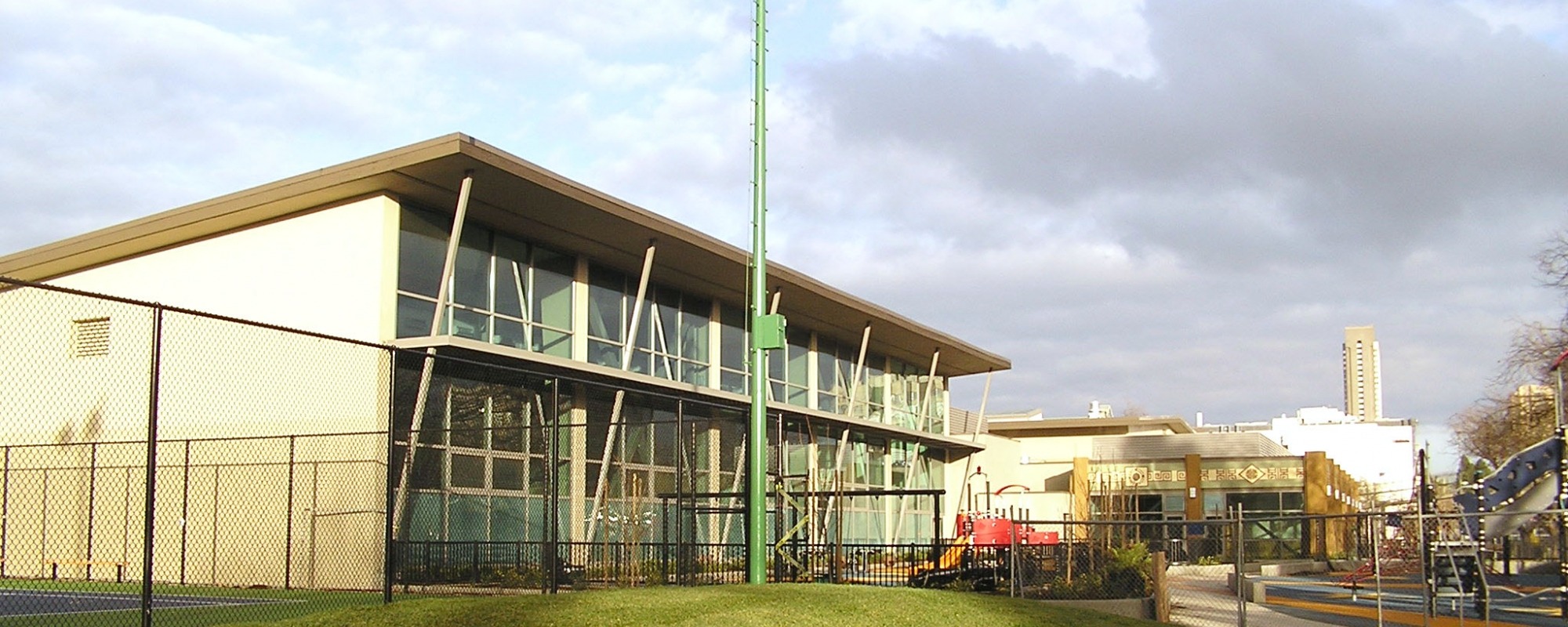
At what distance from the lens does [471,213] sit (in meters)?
28.7

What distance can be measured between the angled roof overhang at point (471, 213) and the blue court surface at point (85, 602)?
801cm

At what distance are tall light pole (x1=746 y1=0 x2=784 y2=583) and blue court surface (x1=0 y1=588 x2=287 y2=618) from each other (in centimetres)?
659

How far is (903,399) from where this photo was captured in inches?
2019

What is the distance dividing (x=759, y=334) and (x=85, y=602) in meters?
10.0

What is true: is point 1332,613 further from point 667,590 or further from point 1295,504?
point 1295,504

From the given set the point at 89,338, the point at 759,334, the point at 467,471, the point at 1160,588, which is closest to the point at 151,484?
the point at 759,334

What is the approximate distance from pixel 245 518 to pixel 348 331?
12.1ft

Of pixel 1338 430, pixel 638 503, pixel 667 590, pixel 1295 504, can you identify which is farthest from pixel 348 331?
pixel 1338 430

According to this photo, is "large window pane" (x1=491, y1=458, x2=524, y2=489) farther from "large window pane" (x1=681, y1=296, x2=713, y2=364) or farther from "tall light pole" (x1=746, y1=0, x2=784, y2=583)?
"tall light pole" (x1=746, y1=0, x2=784, y2=583)

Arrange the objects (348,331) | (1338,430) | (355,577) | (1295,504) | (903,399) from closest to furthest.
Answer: (355,577) → (348,331) → (903,399) → (1295,504) → (1338,430)

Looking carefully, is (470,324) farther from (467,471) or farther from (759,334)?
(759,334)

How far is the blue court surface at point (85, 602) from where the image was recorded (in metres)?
18.3

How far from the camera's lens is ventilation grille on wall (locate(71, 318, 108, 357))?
95.5ft

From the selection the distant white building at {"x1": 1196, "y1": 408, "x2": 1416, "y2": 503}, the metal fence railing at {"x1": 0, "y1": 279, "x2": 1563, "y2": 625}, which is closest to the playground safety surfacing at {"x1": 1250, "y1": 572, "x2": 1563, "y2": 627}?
the metal fence railing at {"x1": 0, "y1": 279, "x2": 1563, "y2": 625}
